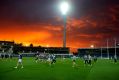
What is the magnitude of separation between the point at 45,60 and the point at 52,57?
12789 millimetres

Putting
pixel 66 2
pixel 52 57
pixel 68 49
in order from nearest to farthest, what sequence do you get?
pixel 52 57 < pixel 66 2 < pixel 68 49

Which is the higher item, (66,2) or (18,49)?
(66,2)

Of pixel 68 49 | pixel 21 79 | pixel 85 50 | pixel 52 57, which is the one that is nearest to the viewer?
pixel 21 79

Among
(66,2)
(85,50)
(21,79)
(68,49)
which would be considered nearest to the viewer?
(21,79)

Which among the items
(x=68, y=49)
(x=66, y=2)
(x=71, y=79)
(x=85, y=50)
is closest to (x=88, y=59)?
(x=71, y=79)

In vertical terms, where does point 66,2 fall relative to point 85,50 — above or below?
above

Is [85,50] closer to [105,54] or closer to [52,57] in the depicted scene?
[105,54]

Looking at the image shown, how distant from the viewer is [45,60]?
2522 inches

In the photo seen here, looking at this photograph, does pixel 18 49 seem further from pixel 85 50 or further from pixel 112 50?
pixel 112 50

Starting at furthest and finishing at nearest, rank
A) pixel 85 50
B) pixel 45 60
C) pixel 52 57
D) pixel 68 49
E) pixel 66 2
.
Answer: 1. pixel 85 50
2. pixel 68 49
3. pixel 66 2
4. pixel 45 60
5. pixel 52 57

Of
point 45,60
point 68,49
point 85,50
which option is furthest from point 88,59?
point 85,50

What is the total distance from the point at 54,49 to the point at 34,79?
13435cm

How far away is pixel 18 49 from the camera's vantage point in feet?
513

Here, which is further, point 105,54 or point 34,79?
point 105,54
